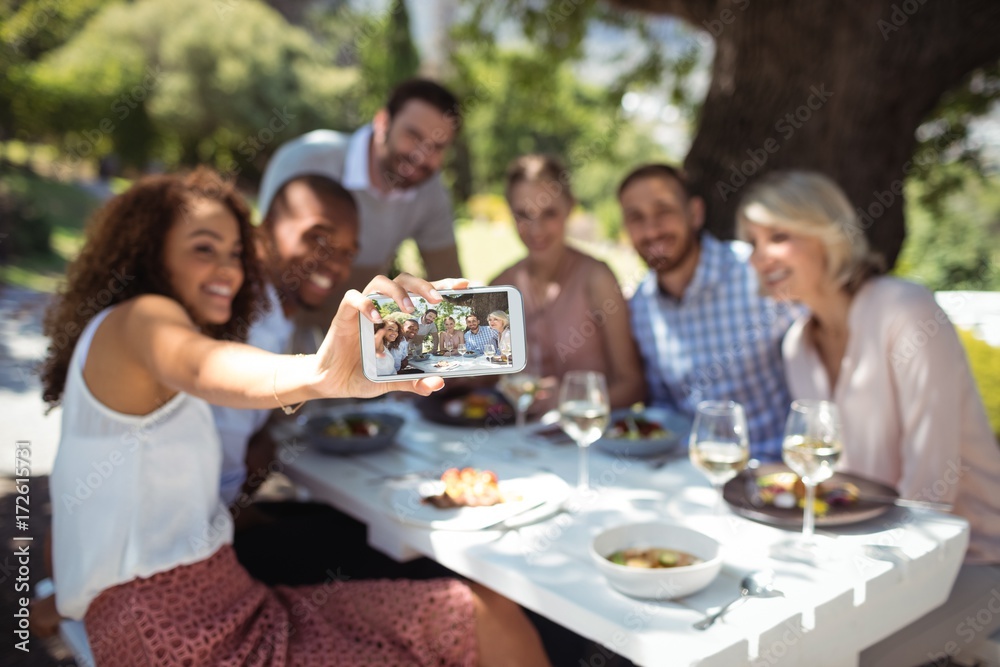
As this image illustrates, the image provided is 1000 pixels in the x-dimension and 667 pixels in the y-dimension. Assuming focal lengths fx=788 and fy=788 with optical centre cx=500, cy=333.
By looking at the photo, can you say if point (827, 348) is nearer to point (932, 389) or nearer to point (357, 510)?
point (932, 389)

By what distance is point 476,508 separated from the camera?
6.67 feet

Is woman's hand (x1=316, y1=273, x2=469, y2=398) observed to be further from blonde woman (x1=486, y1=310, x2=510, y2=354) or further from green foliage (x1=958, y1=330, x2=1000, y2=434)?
green foliage (x1=958, y1=330, x2=1000, y2=434)

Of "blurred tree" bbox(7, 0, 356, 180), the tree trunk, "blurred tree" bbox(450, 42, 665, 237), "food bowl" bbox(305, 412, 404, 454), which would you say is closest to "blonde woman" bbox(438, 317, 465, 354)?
"food bowl" bbox(305, 412, 404, 454)

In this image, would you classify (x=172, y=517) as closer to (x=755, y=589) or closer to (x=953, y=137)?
(x=755, y=589)

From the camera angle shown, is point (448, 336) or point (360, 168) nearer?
point (448, 336)

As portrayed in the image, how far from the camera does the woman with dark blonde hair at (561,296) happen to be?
3.33 metres

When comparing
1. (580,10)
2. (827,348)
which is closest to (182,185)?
(827,348)

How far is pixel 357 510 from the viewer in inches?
85.4

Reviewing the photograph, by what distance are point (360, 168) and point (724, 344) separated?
1.97 metres

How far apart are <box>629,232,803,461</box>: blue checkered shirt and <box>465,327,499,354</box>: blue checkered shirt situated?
2.06 metres

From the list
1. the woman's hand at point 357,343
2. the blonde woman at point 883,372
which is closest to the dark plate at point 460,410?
the blonde woman at point 883,372

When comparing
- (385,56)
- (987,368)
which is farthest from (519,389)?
(385,56)

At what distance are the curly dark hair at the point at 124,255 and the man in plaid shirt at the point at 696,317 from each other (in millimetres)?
1758

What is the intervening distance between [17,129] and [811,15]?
1073 cm
